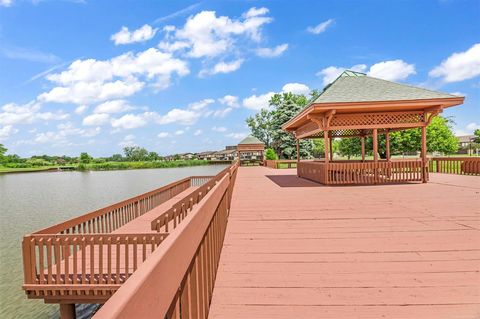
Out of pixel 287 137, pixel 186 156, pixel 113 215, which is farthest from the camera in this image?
pixel 186 156

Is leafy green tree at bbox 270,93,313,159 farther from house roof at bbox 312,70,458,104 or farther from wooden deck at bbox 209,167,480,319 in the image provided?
wooden deck at bbox 209,167,480,319

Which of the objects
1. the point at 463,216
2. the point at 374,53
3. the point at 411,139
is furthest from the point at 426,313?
the point at 411,139

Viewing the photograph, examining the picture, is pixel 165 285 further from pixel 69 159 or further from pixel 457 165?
Answer: pixel 69 159

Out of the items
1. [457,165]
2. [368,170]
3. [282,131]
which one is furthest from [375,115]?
[282,131]

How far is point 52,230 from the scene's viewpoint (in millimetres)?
4766

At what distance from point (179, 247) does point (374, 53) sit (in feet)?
104

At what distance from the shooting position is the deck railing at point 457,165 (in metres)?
13.3

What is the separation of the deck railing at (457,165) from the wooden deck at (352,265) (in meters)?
10.5

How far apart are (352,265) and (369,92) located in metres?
9.70

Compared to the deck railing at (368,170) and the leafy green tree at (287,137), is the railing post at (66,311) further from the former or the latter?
the leafy green tree at (287,137)

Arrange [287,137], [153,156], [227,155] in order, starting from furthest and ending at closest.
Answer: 1. [153,156]
2. [227,155]
3. [287,137]

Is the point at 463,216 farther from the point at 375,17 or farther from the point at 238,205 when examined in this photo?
the point at 375,17

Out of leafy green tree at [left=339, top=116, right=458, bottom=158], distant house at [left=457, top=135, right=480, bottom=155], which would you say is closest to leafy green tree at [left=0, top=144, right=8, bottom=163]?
leafy green tree at [left=339, top=116, right=458, bottom=158]

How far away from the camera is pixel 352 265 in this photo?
289 cm
